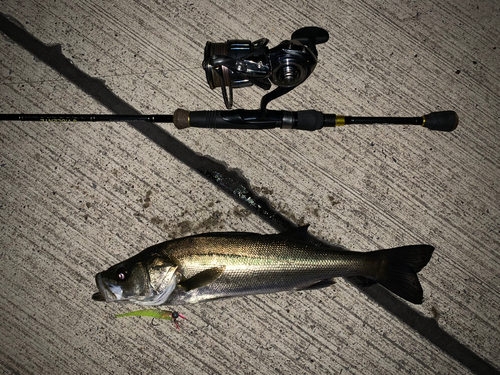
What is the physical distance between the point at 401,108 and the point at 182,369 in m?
2.75

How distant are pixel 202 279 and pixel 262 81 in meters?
1.33

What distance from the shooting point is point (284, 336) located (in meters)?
2.41

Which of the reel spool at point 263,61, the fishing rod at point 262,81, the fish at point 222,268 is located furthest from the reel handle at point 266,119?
the fish at point 222,268

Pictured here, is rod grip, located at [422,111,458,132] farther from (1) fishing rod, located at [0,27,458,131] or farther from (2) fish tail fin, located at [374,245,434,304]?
(2) fish tail fin, located at [374,245,434,304]

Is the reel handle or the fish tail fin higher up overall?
the reel handle

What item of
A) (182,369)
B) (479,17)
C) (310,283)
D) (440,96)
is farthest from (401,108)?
(182,369)

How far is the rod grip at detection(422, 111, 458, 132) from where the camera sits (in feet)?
7.23

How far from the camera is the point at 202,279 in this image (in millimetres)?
1929

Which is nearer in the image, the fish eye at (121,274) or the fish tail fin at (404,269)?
the fish eye at (121,274)

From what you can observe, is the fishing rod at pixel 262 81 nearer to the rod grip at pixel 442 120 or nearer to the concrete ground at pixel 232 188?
the rod grip at pixel 442 120

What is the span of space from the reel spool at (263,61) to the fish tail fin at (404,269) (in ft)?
4.55

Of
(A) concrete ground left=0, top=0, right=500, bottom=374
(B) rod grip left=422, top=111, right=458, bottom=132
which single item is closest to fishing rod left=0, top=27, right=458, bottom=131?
(B) rod grip left=422, top=111, right=458, bottom=132

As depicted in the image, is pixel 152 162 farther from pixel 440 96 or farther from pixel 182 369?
pixel 440 96

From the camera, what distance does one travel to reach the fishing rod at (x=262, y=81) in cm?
179
